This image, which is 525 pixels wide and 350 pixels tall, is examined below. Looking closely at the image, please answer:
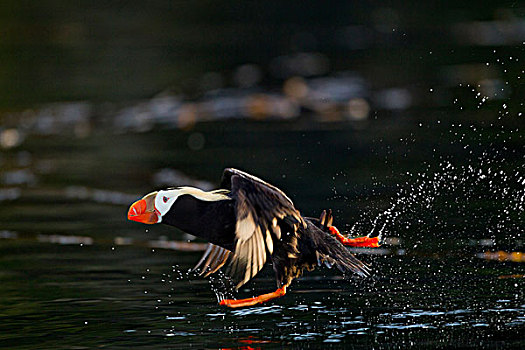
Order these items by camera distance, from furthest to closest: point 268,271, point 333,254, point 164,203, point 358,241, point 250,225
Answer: point 268,271, point 358,241, point 333,254, point 164,203, point 250,225

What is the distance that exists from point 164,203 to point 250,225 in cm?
72

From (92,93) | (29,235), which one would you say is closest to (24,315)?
(29,235)

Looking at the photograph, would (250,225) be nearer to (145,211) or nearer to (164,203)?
(164,203)

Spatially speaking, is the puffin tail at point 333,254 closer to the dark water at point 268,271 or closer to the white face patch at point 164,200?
the dark water at point 268,271

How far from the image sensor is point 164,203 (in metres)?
8.34

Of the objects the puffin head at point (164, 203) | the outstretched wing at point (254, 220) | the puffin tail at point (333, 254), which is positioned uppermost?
the puffin head at point (164, 203)

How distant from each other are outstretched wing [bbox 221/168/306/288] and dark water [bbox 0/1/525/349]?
49 centimetres

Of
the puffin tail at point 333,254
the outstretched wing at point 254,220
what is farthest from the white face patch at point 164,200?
the puffin tail at point 333,254

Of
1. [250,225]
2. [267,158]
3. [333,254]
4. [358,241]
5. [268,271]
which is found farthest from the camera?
[267,158]

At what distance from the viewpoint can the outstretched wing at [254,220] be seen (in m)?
7.89

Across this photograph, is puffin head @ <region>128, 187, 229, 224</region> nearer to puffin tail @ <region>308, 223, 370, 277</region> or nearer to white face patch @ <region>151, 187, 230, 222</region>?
white face patch @ <region>151, 187, 230, 222</region>

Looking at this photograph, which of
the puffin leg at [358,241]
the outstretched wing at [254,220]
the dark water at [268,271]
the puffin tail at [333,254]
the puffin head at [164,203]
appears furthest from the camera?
the puffin leg at [358,241]

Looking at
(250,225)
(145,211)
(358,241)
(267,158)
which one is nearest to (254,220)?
(250,225)

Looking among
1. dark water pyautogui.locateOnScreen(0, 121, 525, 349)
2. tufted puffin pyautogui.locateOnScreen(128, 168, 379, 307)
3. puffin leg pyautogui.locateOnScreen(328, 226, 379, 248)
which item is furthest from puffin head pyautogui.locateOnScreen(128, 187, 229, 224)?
puffin leg pyautogui.locateOnScreen(328, 226, 379, 248)
